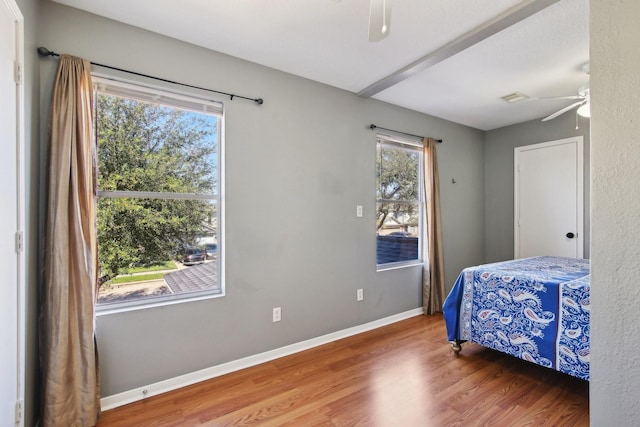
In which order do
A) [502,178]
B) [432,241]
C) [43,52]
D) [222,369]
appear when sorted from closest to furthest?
[43,52] → [222,369] → [432,241] → [502,178]

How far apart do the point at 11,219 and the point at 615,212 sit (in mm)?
2453

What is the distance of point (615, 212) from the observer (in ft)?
3.43

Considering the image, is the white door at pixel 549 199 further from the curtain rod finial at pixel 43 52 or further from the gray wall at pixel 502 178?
the curtain rod finial at pixel 43 52

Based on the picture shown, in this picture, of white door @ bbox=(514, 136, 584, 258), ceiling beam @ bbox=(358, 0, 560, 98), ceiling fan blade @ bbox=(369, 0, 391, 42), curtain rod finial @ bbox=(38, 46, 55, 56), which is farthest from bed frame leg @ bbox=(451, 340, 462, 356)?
curtain rod finial @ bbox=(38, 46, 55, 56)

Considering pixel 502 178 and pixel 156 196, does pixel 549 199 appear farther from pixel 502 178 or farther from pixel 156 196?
pixel 156 196

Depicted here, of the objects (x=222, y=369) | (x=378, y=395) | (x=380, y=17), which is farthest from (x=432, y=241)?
(x=380, y=17)

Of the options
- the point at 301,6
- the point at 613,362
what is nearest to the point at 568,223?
the point at 613,362

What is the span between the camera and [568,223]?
150 inches

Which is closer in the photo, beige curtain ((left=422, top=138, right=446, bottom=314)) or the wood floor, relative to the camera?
the wood floor

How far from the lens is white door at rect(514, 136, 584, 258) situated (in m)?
3.75

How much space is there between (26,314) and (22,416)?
492 mm

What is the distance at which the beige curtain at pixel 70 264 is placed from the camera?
1711 mm

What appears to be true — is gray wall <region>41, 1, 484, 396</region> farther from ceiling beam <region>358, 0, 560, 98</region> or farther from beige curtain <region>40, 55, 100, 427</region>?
ceiling beam <region>358, 0, 560, 98</region>

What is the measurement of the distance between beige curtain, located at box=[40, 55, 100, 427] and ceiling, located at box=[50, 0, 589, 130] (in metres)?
0.66
